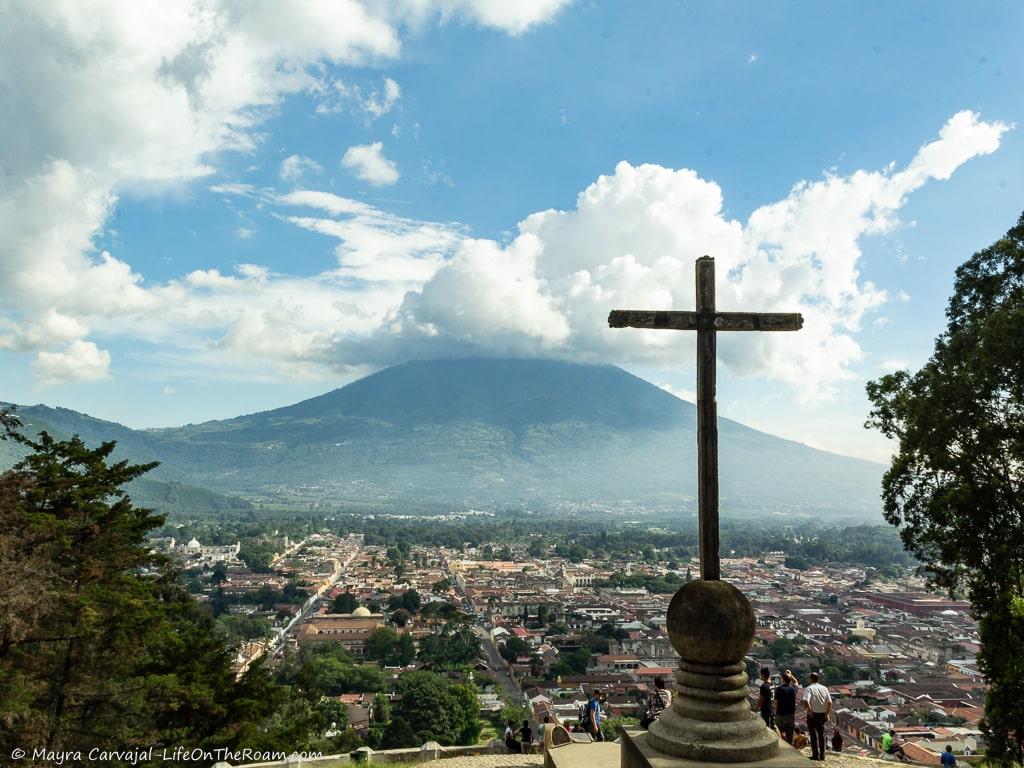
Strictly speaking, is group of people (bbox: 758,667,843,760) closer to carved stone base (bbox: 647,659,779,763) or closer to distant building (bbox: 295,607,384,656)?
carved stone base (bbox: 647,659,779,763)

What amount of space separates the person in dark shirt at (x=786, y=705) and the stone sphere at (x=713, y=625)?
268cm

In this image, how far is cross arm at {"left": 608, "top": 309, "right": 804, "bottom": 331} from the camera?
16.9 ft

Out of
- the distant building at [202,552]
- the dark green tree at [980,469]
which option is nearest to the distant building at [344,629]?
the dark green tree at [980,469]

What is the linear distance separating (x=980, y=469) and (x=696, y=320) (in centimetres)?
627

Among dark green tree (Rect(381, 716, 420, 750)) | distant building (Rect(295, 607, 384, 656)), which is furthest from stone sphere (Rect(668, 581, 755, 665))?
distant building (Rect(295, 607, 384, 656))

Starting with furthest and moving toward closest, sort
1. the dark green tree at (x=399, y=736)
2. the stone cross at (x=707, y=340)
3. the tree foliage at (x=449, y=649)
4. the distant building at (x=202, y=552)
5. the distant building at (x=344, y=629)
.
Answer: the distant building at (x=202, y=552) < the distant building at (x=344, y=629) < the tree foliage at (x=449, y=649) < the dark green tree at (x=399, y=736) < the stone cross at (x=707, y=340)

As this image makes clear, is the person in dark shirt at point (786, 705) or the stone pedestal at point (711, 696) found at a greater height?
the stone pedestal at point (711, 696)

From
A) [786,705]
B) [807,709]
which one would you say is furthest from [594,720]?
[807,709]

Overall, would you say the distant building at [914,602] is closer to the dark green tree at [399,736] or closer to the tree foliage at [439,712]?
the tree foliage at [439,712]

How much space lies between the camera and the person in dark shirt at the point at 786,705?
6723mm

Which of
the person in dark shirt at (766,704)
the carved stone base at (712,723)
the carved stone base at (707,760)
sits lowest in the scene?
the person in dark shirt at (766,704)

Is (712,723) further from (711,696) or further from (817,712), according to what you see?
(817,712)

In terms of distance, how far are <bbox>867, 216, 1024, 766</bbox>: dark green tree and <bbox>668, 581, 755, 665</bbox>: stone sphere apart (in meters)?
5.07

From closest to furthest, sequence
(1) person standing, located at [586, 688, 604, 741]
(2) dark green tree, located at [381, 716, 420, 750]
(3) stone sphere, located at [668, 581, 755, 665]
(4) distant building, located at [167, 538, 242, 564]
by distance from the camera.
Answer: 1. (3) stone sphere, located at [668, 581, 755, 665]
2. (1) person standing, located at [586, 688, 604, 741]
3. (2) dark green tree, located at [381, 716, 420, 750]
4. (4) distant building, located at [167, 538, 242, 564]
